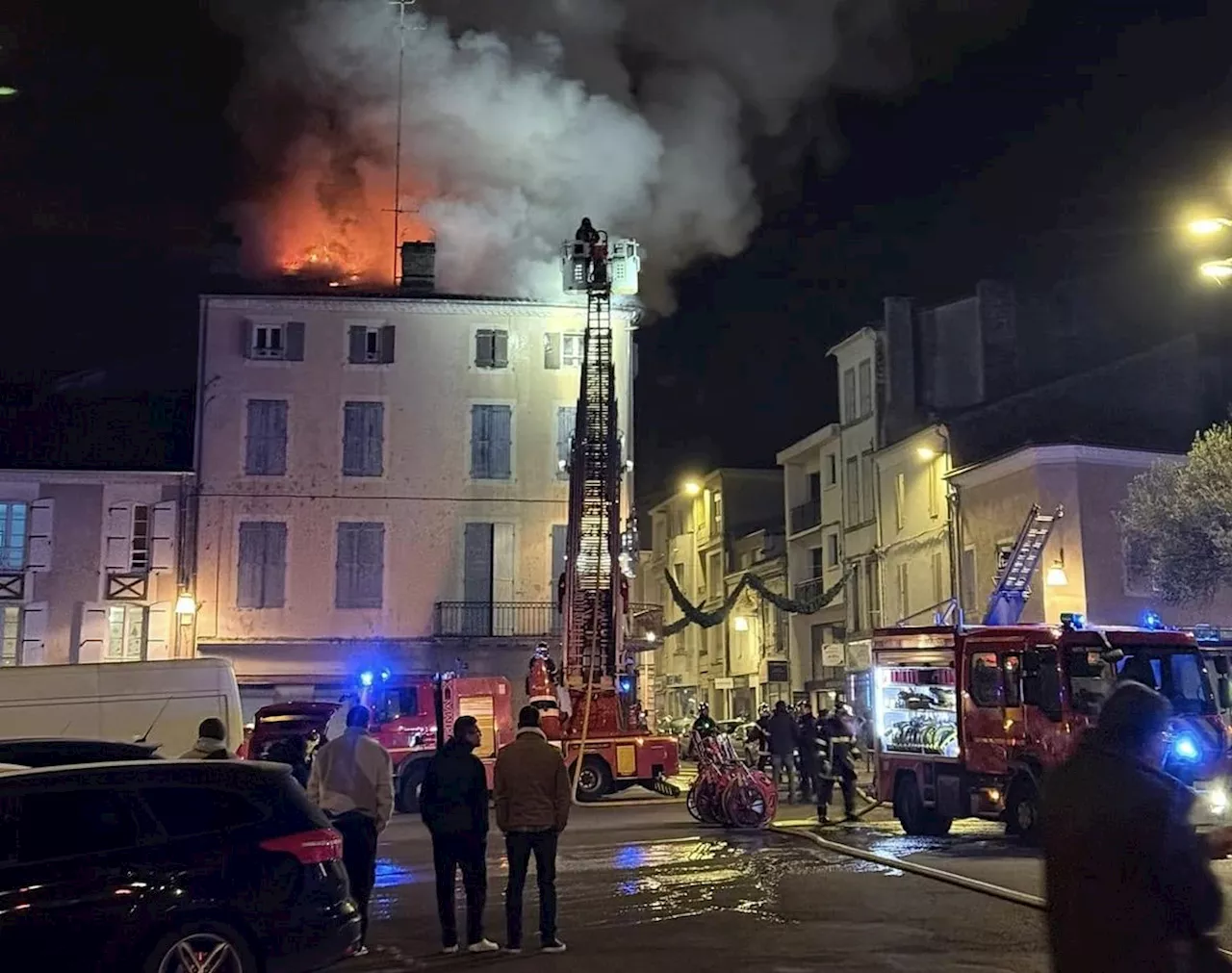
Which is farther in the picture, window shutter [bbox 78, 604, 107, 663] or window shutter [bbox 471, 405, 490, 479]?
window shutter [bbox 471, 405, 490, 479]

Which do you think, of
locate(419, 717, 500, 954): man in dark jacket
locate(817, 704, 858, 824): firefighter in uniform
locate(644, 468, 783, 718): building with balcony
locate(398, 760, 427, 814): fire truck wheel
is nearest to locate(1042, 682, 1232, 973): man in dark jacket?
locate(419, 717, 500, 954): man in dark jacket

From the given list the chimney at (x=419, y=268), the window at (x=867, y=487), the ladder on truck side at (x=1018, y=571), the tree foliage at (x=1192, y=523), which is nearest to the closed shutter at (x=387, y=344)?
the chimney at (x=419, y=268)

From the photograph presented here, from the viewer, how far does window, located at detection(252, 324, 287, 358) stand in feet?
116

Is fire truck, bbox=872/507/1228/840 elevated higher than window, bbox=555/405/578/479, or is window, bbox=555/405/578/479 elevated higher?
window, bbox=555/405/578/479

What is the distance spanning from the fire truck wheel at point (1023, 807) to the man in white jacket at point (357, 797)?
27.2ft

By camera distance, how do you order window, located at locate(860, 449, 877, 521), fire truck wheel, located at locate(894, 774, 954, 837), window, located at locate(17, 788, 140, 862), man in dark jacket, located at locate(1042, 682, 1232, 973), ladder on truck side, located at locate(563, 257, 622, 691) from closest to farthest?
1. man in dark jacket, located at locate(1042, 682, 1232, 973)
2. window, located at locate(17, 788, 140, 862)
3. fire truck wheel, located at locate(894, 774, 954, 837)
4. ladder on truck side, located at locate(563, 257, 622, 691)
5. window, located at locate(860, 449, 877, 521)

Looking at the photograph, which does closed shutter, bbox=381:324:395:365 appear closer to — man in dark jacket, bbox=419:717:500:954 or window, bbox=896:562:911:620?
window, bbox=896:562:911:620

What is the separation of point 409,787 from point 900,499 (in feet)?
64.6

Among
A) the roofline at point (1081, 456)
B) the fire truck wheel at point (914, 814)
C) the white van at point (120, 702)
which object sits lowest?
the fire truck wheel at point (914, 814)

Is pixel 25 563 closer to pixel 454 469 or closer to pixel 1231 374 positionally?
pixel 454 469

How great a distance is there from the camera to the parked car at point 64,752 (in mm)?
12445

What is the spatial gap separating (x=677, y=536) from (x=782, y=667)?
15756 millimetres

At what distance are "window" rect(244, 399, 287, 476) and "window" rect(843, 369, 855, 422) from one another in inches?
691

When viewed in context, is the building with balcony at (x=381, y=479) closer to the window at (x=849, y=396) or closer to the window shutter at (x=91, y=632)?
the window shutter at (x=91, y=632)
